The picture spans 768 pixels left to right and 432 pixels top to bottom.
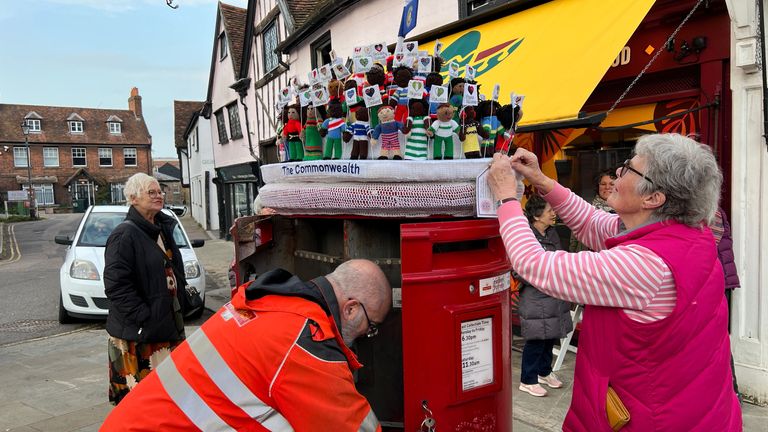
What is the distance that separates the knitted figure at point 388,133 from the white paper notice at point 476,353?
754 mm

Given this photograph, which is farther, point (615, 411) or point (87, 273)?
point (87, 273)

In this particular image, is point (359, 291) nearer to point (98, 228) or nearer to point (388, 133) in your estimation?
point (388, 133)

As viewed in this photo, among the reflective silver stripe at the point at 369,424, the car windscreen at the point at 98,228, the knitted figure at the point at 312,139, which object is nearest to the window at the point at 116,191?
the car windscreen at the point at 98,228

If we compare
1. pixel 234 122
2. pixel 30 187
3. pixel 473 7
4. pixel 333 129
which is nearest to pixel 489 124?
pixel 333 129

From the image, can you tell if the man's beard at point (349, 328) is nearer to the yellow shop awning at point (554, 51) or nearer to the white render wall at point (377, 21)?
the yellow shop awning at point (554, 51)

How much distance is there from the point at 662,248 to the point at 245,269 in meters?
2.02

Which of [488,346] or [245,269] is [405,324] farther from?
[245,269]

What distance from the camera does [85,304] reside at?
6883 mm

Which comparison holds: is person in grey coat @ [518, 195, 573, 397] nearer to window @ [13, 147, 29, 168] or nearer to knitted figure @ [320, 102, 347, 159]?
knitted figure @ [320, 102, 347, 159]

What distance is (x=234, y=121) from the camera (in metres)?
18.3

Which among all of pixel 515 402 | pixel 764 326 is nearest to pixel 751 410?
pixel 764 326

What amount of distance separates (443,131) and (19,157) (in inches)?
2025

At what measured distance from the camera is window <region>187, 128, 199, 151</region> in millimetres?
25803

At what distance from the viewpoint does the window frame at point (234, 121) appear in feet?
58.3
